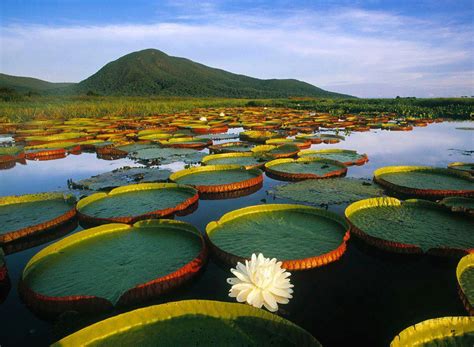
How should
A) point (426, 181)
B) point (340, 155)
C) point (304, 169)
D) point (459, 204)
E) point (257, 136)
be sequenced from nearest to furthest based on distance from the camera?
point (459, 204)
point (426, 181)
point (304, 169)
point (340, 155)
point (257, 136)

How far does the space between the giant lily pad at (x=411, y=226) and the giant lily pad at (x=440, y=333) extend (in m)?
1.24

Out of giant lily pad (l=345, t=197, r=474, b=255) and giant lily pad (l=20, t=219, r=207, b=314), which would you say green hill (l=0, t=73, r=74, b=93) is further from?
giant lily pad (l=345, t=197, r=474, b=255)

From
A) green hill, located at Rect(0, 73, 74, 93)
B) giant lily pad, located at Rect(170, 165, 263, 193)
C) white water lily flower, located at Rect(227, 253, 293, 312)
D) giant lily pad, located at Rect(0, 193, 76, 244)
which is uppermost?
green hill, located at Rect(0, 73, 74, 93)

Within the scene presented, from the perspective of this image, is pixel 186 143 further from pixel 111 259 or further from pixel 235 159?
pixel 111 259

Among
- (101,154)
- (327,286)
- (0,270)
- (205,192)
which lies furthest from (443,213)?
(101,154)

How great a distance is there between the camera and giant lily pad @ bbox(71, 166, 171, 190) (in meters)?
5.51

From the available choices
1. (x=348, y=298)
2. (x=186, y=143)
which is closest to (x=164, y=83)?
(x=186, y=143)

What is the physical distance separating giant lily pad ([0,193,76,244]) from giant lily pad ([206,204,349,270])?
2034 millimetres

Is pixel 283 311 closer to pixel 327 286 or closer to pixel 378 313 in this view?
pixel 327 286

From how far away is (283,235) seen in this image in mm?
3342

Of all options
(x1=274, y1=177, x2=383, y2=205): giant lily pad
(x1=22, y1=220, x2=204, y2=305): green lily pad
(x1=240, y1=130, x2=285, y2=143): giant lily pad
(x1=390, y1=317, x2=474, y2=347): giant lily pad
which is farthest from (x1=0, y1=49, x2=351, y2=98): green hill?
(x1=390, y1=317, x2=474, y2=347): giant lily pad

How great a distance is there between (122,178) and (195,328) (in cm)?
453

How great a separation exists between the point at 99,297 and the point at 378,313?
80.0 inches

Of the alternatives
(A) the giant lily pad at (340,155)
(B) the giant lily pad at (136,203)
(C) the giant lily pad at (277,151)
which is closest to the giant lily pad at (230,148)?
(C) the giant lily pad at (277,151)
